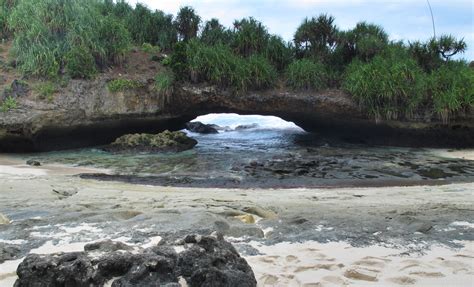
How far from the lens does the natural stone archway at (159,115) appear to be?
11969 mm

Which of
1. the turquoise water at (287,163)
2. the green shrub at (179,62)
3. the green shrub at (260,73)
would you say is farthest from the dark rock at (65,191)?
the green shrub at (260,73)

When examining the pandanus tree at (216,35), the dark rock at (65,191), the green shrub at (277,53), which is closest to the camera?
the dark rock at (65,191)

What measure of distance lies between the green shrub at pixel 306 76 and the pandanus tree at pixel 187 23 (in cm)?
410

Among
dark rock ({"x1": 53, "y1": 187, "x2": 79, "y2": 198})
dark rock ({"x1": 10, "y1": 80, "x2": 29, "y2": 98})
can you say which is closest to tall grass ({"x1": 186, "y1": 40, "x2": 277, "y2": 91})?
dark rock ({"x1": 10, "y1": 80, "x2": 29, "y2": 98})

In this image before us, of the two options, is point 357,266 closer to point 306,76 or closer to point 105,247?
point 105,247

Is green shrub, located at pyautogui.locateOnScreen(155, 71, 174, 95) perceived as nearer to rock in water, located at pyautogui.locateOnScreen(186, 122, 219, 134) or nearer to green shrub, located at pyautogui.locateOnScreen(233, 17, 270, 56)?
green shrub, located at pyautogui.locateOnScreen(233, 17, 270, 56)

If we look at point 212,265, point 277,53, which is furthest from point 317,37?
point 212,265

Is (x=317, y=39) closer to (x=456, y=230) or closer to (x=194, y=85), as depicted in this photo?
(x=194, y=85)

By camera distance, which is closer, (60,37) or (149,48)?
(60,37)

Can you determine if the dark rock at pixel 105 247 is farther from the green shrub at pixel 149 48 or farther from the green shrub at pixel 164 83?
the green shrub at pixel 149 48

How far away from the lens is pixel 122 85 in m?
13.0

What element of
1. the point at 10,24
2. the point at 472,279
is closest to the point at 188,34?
the point at 10,24

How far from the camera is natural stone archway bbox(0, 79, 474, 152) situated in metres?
12.0

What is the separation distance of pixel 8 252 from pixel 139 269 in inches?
53.0
